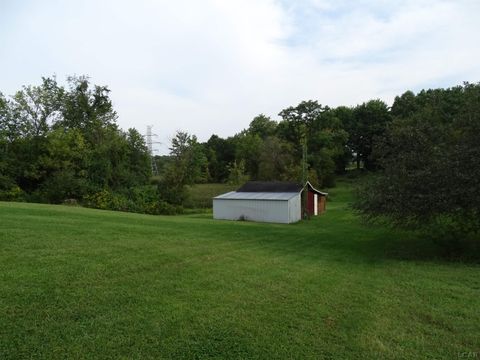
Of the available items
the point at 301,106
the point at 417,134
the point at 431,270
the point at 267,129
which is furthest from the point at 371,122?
the point at 431,270

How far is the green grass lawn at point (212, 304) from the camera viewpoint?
4.08 metres

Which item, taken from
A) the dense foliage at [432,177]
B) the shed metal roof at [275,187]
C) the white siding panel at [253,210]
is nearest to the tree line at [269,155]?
the dense foliage at [432,177]

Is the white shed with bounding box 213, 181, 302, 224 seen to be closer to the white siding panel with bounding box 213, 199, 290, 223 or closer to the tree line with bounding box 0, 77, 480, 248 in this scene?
the white siding panel with bounding box 213, 199, 290, 223

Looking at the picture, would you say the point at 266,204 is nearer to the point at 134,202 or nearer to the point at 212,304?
the point at 134,202

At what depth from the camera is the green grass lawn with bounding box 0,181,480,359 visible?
4.08 meters

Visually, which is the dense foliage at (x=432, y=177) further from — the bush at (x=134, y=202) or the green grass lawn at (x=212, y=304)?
the bush at (x=134, y=202)

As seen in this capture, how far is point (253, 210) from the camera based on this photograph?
86.1 feet

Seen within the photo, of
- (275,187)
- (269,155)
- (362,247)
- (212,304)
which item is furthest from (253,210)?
(269,155)

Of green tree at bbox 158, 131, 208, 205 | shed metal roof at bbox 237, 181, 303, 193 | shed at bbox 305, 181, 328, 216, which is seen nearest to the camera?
shed metal roof at bbox 237, 181, 303, 193

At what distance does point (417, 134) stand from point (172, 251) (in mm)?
8715

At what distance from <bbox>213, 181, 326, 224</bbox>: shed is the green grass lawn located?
1532 centimetres

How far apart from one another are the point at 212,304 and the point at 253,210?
21.0 meters

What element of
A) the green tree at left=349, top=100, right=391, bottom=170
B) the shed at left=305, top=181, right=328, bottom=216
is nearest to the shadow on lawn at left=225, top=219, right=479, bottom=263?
the shed at left=305, top=181, right=328, bottom=216

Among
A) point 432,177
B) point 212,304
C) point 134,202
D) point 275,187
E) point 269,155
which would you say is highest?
point 269,155
